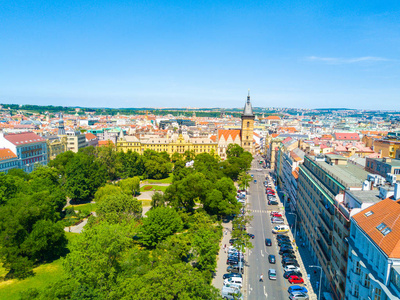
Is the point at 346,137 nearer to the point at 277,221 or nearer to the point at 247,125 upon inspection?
the point at 247,125

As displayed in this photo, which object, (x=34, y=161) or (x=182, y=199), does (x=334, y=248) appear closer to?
(x=182, y=199)

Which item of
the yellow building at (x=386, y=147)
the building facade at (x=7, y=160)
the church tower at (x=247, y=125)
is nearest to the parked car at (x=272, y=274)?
the yellow building at (x=386, y=147)

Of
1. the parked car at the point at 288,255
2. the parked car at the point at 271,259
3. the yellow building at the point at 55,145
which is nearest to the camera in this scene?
the parked car at the point at 271,259

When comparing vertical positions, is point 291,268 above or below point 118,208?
below

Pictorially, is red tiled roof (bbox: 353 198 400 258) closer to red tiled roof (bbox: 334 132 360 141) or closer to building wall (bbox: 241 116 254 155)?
red tiled roof (bbox: 334 132 360 141)

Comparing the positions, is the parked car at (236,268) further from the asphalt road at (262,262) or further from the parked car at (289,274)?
the parked car at (289,274)

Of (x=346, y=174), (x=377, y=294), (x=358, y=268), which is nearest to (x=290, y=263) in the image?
(x=346, y=174)
